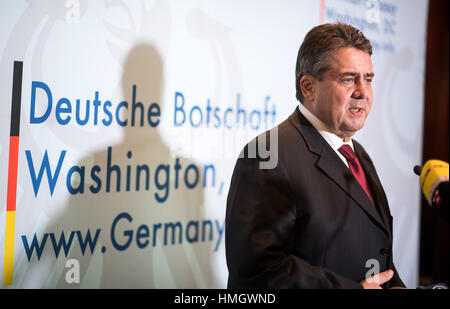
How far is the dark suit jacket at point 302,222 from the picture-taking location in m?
1.43

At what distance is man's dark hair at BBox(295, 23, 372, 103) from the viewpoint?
1650 mm

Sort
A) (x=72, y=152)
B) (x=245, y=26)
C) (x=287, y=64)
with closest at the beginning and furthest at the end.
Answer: (x=72, y=152), (x=245, y=26), (x=287, y=64)

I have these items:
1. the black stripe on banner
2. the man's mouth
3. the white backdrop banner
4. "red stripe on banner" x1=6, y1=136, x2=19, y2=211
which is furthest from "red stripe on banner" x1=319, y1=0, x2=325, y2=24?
"red stripe on banner" x1=6, y1=136, x2=19, y2=211

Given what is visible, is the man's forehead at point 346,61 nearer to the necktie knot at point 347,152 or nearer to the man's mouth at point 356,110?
the man's mouth at point 356,110

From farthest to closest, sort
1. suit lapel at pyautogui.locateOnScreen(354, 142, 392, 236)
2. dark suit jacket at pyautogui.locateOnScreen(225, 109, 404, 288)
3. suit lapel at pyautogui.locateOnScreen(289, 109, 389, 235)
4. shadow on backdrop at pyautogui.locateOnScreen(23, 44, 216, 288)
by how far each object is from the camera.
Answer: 1. shadow on backdrop at pyautogui.locateOnScreen(23, 44, 216, 288)
2. suit lapel at pyautogui.locateOnScreen(354, 142, 392, 236)
3. suit lapel at pyautogui.locateOnScreen(289, 109, 389, 235)
4. dark suit jacket at pyautogui.locateOnScreen(225, 109, 404, 288)

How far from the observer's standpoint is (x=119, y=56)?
2037 millimetres

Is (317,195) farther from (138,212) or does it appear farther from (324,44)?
(138,212)

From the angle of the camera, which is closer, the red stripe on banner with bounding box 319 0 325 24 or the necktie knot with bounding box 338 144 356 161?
the necktie knot with bounding box 338 144 356 161

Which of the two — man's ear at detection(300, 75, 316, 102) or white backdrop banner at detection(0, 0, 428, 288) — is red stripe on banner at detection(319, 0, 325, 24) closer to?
white backdrop banner at detection(0, 0, 428, 288)

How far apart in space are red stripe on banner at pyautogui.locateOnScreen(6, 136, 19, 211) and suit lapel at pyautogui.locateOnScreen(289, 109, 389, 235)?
105 centimetres

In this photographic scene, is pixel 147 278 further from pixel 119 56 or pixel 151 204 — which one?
pixel 119 56

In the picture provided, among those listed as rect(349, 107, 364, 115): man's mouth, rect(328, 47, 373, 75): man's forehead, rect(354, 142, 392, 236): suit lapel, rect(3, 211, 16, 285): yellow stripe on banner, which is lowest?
rect(3, 211, 16, 285): yellow stripe on banner

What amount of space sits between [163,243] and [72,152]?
0.62 m
